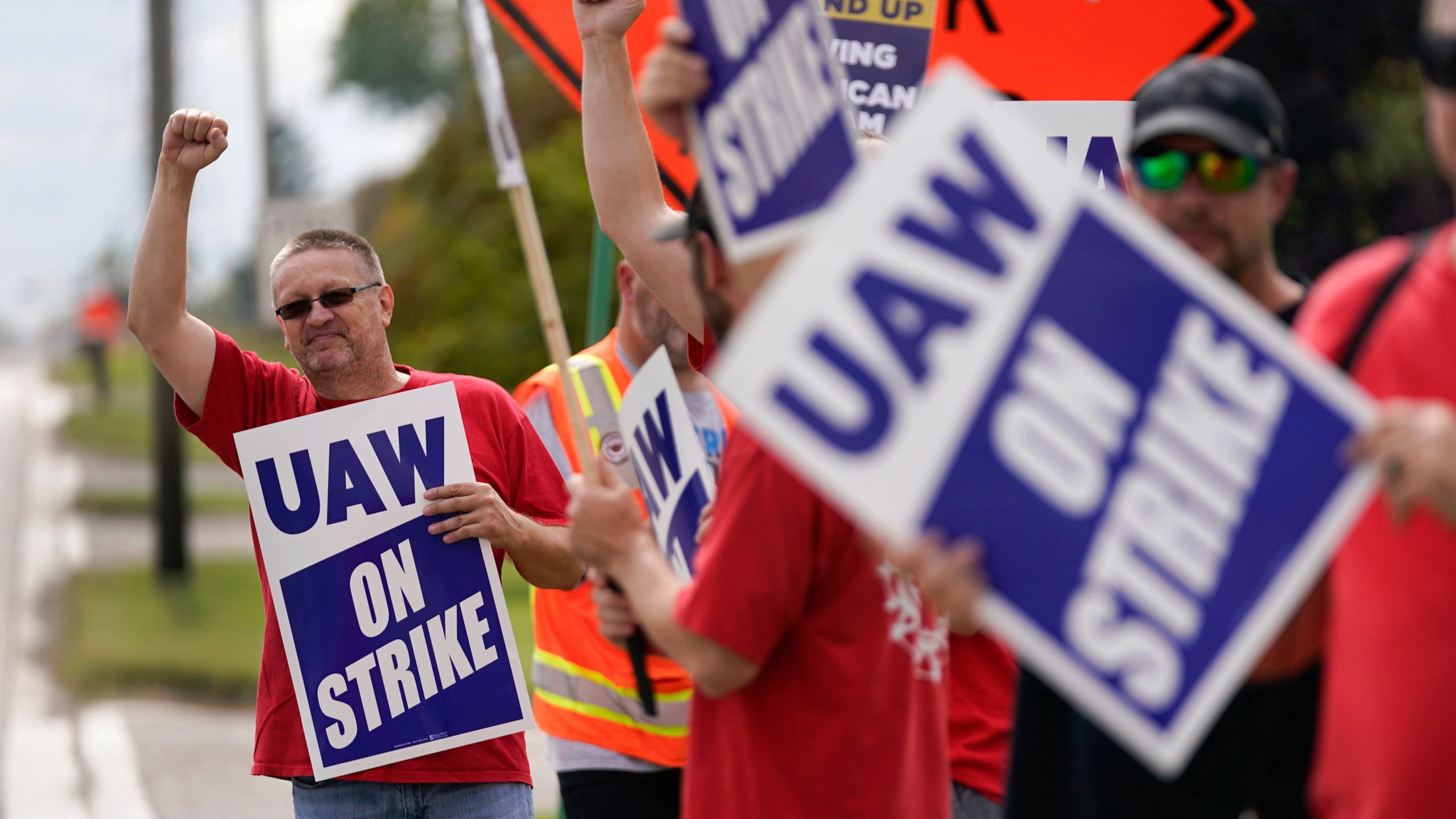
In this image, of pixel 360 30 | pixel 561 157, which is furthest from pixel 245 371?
pixel 360 30

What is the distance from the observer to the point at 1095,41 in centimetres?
441

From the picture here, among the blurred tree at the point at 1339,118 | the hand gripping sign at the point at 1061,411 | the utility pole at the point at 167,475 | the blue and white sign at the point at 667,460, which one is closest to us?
the hand gripping sign at the point at 1061,411

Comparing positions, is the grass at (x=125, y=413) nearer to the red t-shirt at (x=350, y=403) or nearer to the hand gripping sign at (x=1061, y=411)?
the red t-shirt at (x=350, y=403)

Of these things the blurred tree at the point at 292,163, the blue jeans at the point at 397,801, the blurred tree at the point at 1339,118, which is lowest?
→ the blurred tree at the point at 292,163

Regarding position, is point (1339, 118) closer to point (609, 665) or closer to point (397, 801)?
point (609, 665)

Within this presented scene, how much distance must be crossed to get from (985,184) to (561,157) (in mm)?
17229

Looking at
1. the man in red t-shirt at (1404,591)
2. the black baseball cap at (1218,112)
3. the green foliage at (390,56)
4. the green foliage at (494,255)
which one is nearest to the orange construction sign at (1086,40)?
the black baseball cap at (1218,112)

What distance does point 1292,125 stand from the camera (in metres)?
18.2

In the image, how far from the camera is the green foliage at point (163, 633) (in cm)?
1085

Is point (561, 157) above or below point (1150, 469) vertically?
below

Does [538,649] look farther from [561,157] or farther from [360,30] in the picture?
[360,30]

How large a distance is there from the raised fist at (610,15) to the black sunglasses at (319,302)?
87 centimetres

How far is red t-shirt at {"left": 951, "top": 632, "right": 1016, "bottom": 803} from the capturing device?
357cm

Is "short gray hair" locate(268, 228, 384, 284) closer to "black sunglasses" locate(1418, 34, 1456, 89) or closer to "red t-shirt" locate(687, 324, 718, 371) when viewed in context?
"red t-shirt" locate(687, 324, 718, 371)
